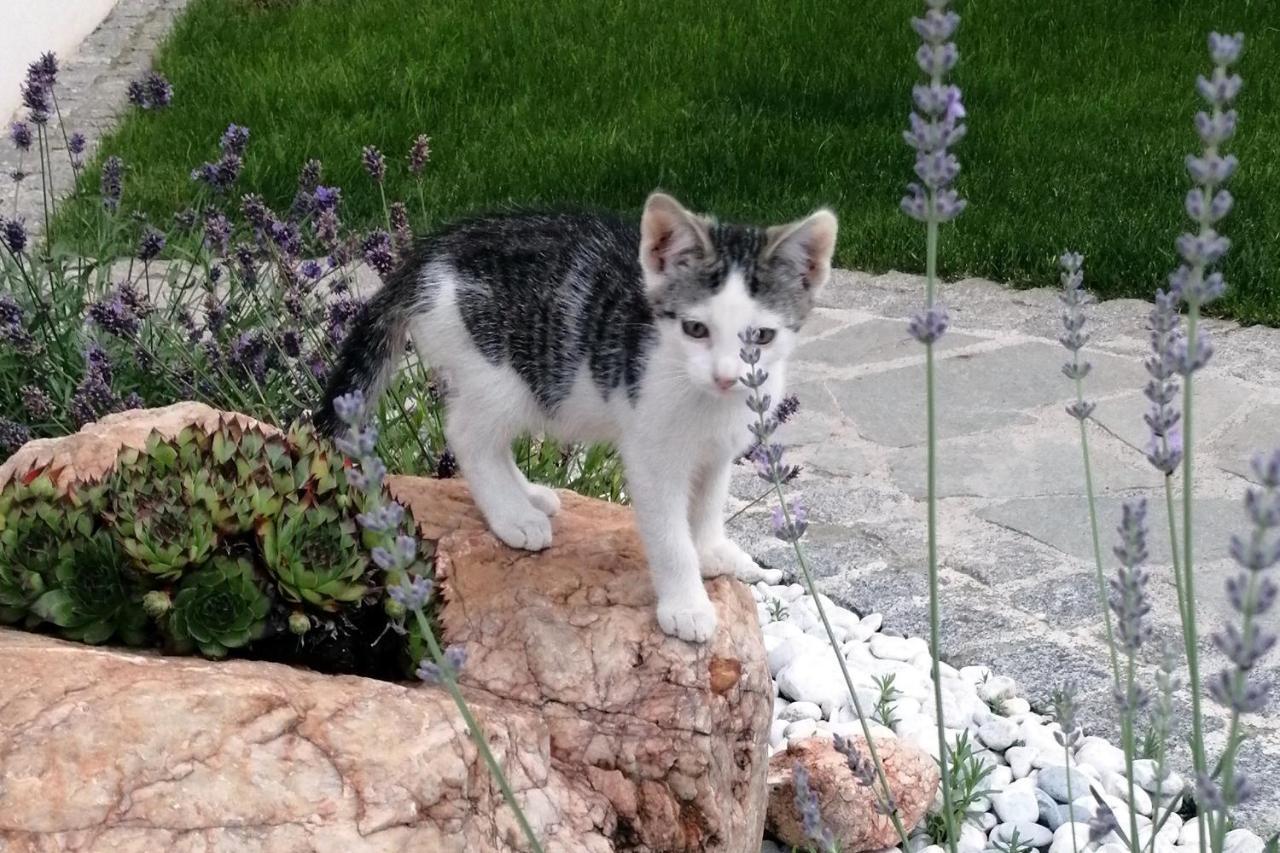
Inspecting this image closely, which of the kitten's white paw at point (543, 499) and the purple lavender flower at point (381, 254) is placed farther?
the purple lavender flower at point (381, 254)

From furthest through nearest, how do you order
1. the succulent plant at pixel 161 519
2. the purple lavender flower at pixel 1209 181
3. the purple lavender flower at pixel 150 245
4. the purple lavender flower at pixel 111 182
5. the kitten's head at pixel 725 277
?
1. the purple lavender flower at pixel 111 182
2. the purple lavender flower at pixel 150 245
3. the kitten's head at pixel 725 277
4. the succulent plant at pixel 161 519
5. the purple lavender flower at pixel 1209 181

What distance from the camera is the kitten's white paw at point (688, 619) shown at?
2.83 metres

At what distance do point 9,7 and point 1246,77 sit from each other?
680 centimetres

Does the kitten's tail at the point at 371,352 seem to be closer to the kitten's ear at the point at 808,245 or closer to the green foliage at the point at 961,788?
the kitten's ear at the point at 808,245

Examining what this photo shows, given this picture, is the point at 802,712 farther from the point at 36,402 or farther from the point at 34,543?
the point at 36,402

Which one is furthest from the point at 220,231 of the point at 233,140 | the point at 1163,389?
the point at 1163,389

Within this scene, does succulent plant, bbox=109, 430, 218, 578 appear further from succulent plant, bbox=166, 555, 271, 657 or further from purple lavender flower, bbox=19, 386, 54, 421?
purple lavender flower, bbox=19, 386, 54, 421

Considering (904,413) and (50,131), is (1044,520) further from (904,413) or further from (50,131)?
(50,131)

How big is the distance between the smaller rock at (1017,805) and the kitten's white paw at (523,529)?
1132 millimetres

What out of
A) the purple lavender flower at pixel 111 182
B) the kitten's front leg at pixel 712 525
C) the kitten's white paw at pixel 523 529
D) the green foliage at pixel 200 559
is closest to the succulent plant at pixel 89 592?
the green foliage at pixel 200 559

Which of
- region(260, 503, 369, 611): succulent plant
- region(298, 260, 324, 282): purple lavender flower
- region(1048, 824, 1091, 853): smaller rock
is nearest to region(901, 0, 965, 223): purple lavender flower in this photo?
region(260, 503, 369, 611): succulent plant

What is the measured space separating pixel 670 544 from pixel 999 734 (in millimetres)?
1159

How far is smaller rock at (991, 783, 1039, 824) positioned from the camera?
3.29m

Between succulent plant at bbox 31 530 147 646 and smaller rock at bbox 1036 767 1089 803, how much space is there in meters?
1.96
